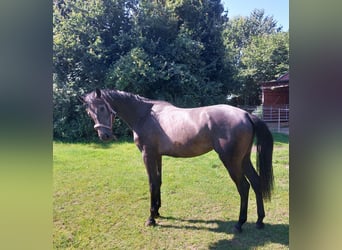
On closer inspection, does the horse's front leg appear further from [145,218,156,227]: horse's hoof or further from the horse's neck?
the horse's neck

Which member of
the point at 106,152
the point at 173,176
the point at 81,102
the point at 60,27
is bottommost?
the point at 173,176

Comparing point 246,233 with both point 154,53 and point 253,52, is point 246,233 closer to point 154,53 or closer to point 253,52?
point 253,52

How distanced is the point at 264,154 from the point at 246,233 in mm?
411

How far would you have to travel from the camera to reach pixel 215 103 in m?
1.40

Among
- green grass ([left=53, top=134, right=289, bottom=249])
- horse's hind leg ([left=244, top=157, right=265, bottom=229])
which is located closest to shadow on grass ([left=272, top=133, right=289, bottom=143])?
green grass ([left=53, top=134, right=289, bottom=249])

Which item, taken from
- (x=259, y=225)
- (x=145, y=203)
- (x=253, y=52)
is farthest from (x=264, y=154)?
(x=145, y=203)

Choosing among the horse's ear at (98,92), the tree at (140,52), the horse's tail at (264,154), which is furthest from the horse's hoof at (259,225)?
the horse's ear at (98,92)

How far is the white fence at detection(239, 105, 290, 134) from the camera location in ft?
4.17

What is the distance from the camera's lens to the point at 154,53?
1435mm

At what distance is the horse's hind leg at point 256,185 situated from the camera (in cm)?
133

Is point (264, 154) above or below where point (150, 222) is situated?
above
